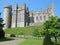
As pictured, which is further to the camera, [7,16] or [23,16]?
[7,16]

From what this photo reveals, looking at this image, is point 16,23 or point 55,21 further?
point 16,23

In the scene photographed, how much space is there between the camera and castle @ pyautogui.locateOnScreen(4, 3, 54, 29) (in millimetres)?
103562

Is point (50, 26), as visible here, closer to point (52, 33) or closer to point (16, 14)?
point (52, 33)

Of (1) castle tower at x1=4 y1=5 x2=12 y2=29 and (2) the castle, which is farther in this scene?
(1) castle tower at x1=4 y1=5 x2=12 y2=29

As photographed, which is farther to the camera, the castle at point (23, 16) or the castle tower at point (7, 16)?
the castle tower at point (7, 16)

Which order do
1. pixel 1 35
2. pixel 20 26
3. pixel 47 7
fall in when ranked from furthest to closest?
pixel 47 7, pixel 20 26, pixel 1 35

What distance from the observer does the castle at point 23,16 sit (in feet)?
340

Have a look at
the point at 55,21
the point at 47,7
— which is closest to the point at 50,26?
the point at 55,21

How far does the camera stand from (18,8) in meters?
106

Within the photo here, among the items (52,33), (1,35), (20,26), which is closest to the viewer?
(52,33)

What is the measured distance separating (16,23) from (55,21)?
68.1 m

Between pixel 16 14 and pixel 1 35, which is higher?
pixel 16 14

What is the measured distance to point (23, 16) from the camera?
10369 cm

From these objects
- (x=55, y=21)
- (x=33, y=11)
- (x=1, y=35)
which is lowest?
(x=1, y=35)
